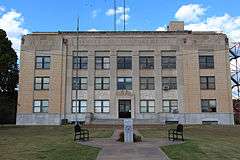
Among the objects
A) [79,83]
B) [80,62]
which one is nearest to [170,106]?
[79,83]

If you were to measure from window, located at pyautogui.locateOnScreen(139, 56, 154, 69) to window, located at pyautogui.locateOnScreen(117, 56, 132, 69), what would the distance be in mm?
1693

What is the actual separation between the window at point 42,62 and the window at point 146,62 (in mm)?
14249

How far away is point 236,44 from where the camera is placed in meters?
59.5

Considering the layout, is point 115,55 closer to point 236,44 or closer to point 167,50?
point 167,50

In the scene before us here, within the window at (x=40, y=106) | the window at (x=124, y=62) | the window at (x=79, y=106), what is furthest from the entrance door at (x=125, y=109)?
the window at (x=40, y=106)

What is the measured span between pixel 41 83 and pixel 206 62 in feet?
82.9

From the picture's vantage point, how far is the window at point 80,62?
54688 mm

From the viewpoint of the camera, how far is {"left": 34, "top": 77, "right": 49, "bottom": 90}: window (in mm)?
53784

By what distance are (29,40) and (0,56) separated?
14.6m

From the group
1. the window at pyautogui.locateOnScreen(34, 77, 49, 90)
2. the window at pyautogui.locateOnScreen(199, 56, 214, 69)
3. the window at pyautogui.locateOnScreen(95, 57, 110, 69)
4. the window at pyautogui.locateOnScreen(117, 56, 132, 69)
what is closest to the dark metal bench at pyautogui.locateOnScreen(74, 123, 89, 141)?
the window at pyautogui.locateOnScreen(34, 77, 49, 90)

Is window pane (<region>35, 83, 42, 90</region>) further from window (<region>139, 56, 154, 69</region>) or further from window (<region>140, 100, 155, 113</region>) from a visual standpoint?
window (<region>139, 56, 154, 69</region>)

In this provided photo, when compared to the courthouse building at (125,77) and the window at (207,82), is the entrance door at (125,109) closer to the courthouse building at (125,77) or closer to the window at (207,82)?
the courthouse building at (125,77)

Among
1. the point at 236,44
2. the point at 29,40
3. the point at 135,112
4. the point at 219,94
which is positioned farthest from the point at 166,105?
the point at 29,40

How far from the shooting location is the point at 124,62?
180ft
